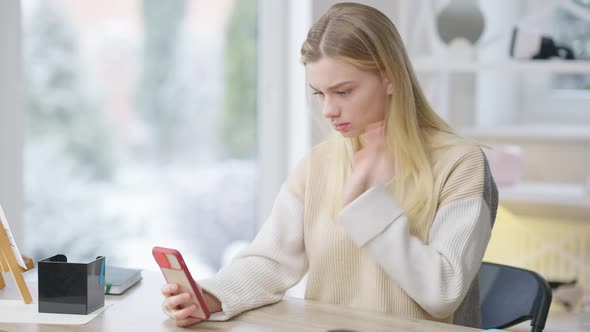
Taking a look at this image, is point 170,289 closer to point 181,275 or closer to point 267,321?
point 181,275

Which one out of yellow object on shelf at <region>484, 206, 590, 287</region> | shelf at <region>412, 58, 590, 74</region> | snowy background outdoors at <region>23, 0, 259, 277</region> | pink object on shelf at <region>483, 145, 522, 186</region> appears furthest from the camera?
snowy background outdoors at <region>23, 0, 259, 277</region>

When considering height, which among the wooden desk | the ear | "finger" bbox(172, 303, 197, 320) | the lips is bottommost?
the wooden desk

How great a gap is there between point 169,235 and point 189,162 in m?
0.47

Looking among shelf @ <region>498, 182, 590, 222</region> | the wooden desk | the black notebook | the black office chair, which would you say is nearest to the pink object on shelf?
shelf @ <region>498, 182, 590, 222</region>

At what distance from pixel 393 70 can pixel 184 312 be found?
67cm

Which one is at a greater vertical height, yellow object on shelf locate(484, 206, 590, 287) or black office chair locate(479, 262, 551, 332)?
black office chair locate(479, 262, 551, 332)

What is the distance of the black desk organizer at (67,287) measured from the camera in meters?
1.66

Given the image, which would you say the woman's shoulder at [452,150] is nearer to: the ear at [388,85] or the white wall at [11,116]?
the ear at [388,85]

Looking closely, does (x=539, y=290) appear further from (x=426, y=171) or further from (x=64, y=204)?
(x=64, y=204)

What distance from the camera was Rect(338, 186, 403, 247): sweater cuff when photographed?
68.1 inches

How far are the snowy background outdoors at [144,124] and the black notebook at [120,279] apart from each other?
9.84 feet

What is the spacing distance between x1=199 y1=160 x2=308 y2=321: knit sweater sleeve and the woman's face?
0.25 meters

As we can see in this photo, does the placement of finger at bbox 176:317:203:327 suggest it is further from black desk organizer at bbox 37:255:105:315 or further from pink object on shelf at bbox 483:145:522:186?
pink object on shelf at bbox 483:145:522:186

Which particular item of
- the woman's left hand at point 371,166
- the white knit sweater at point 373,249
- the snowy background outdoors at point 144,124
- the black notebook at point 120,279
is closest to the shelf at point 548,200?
the white knit sweater at point 373,249
